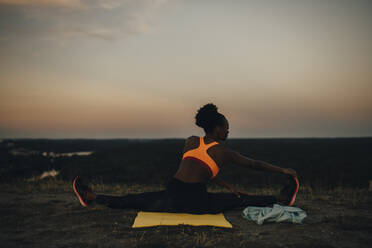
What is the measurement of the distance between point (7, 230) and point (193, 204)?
2.71 metres

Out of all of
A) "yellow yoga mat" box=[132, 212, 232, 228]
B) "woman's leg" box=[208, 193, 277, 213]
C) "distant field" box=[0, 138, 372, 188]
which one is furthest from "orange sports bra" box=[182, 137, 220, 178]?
"distant field" box=[0, 138, 372, 188]

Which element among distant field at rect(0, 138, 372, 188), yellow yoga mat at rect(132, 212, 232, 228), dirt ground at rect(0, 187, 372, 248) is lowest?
distant field at rect(0, 138, 372, 188)

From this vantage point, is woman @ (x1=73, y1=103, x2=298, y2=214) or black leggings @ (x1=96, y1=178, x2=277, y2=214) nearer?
woman @ (x1=73, y1=103, x2=298, y2=214)

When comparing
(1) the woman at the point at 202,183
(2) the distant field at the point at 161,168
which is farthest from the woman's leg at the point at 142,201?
(2) the distant field at the point at 161,168

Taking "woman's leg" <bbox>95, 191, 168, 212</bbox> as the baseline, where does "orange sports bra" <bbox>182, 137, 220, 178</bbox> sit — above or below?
above

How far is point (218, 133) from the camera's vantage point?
486cm

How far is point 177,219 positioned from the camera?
185 inches

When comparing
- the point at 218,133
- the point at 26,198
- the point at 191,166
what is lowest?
the point at 26,198

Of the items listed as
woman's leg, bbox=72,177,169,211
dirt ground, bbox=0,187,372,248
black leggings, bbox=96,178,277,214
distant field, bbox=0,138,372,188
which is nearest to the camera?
dirt ground, bbox=0,187,372,248

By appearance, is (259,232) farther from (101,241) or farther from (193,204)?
(101,241)

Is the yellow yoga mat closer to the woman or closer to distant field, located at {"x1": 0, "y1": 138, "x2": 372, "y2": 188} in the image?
the woman

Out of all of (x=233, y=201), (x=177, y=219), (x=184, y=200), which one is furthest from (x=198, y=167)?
(x=233, y=201)

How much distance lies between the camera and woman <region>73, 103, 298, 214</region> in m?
4.65

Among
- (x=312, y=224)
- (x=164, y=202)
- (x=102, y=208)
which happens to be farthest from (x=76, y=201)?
(x=312, y=224)
